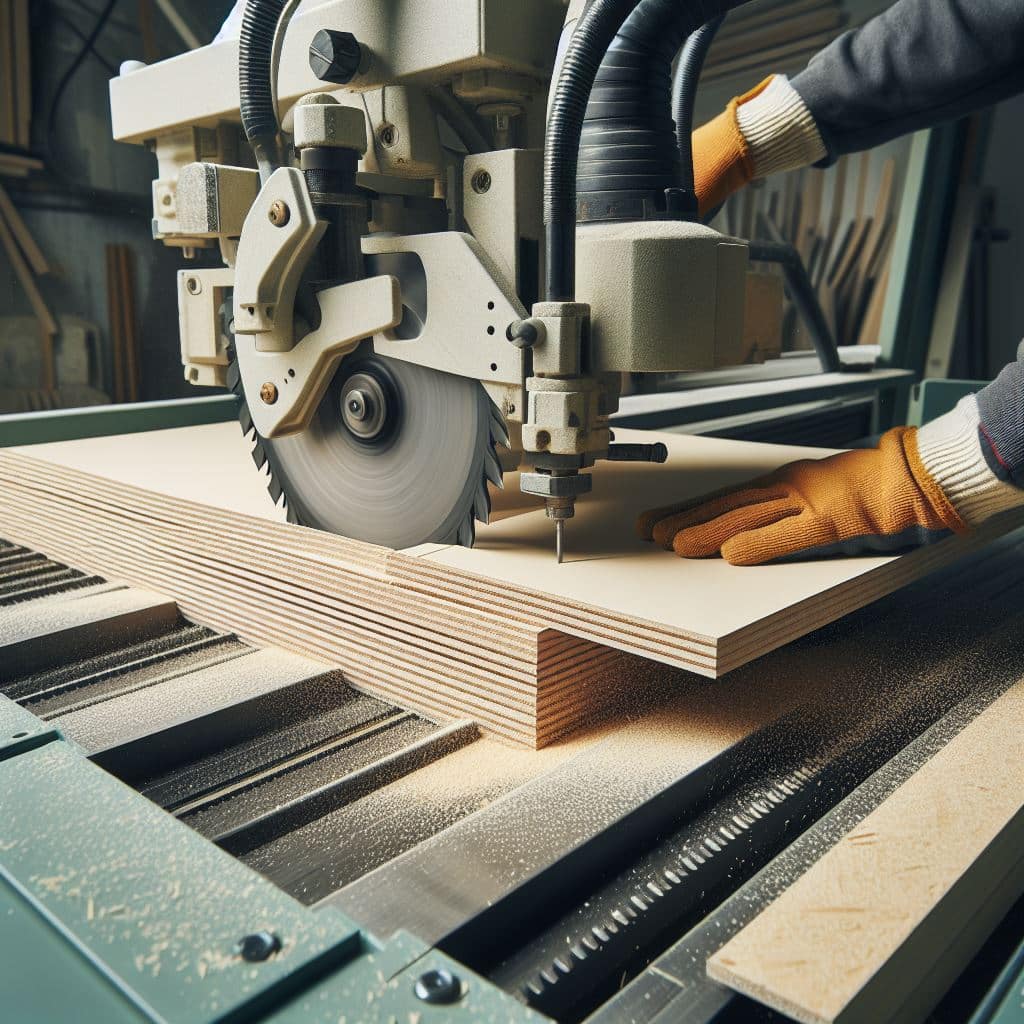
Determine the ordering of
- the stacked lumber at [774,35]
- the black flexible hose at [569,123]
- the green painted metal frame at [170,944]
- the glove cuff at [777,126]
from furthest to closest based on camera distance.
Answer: the stacked lumber at [774,35]
the glove cuff at [777,126]
the black flexible hose at [569,123]
the green painted metal frame at [170,944]

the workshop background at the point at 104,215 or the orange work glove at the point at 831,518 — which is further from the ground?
the workshop background at the point at 104,215

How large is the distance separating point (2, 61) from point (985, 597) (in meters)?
4.50

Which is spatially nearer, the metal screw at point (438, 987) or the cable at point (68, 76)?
the metal screw at point (438, 987)

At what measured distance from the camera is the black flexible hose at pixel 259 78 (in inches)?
50.0

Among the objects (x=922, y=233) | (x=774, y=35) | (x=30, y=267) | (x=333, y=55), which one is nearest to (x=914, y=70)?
(x=333, y=55)


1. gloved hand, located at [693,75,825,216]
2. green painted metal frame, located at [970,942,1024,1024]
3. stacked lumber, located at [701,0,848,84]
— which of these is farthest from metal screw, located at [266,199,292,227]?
stacked lumber, located at [701,0,848,84]

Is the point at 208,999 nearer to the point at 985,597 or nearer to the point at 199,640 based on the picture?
Answer: the point at 199,640

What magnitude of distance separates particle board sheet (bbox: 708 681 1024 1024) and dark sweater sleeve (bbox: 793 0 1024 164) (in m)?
1.06

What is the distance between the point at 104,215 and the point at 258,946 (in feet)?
15.4

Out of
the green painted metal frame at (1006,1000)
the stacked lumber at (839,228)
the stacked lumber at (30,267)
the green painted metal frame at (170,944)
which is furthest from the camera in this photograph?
the stacked lumber at (839,228)

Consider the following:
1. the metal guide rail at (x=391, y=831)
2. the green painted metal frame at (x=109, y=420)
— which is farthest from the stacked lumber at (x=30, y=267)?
the metal guide rail at (x=391, y=831)

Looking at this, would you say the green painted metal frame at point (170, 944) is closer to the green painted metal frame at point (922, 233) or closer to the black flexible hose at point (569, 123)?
the black flexible hose at point (569, 123)

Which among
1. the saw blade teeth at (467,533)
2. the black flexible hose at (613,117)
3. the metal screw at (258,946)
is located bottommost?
the metal screw at (258,946)

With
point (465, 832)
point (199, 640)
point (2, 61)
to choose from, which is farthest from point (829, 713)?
point (2, 61)
